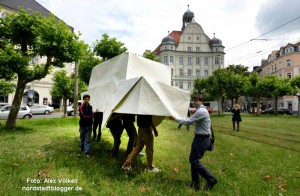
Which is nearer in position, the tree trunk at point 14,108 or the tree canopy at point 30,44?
the tree canopy at point 30,44

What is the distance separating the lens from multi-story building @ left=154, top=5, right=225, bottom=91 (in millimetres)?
73250

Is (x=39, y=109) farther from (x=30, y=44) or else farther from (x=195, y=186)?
(x=195, y=186)

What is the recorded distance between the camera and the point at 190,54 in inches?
2950

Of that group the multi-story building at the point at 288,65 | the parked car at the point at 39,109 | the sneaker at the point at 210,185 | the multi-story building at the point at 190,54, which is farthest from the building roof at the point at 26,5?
the multi-story building at the point at 288,65

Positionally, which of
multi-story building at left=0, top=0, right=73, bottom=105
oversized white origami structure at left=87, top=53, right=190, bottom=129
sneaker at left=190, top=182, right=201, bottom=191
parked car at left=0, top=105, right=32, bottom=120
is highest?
multi-story building at left=0, top=0, right=73, bottom=105

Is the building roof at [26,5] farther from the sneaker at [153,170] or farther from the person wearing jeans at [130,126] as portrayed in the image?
the sneaker at [153,170]

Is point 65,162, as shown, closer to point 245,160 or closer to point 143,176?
point 143,176

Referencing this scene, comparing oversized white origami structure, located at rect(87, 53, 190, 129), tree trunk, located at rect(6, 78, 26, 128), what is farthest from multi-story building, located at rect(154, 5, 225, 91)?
oversized white origami structure, located at rect(87, 53, 190, 129)

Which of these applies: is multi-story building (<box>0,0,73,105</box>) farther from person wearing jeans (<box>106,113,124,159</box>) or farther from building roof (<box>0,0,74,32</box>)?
person wearing jeans (<box>106,113,124,159</box>)

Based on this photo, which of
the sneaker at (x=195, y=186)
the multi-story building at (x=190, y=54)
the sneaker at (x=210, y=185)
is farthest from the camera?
the multi-story building at (x=190, y=54)

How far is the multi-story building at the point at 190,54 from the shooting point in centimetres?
7325

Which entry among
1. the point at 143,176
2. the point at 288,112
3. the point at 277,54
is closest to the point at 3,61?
the point at 143,176

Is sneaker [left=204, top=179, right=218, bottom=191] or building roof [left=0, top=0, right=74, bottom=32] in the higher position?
building roof [left=0, top=0, right=74, bottom=32]

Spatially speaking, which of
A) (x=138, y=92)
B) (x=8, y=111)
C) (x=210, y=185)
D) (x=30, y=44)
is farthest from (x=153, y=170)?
(x=8, y=111)
